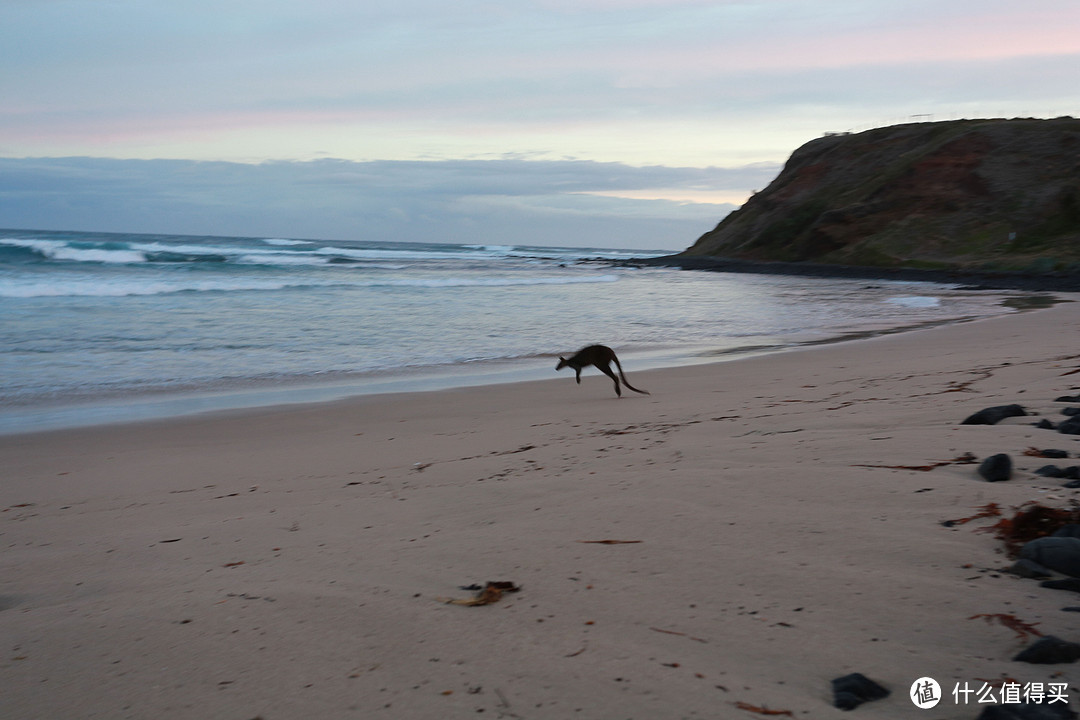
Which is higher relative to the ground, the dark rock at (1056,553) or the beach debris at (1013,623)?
the dark rock at (1056,553)

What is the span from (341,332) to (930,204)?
42.5 metres

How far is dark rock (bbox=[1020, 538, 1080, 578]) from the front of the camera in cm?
219

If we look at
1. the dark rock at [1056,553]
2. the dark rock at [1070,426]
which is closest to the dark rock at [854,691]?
the dark rock at [1056,553]

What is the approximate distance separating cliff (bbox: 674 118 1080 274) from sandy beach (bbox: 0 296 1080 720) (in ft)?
104

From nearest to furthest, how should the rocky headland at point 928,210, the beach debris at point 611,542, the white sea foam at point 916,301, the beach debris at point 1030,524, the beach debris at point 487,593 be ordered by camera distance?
the beach debris at point 487,593 < the beach debris at point 1030,524 < the beach debris at point 611,542 < the white sea foam at point 916,301 < the rocky headland at point 928,210

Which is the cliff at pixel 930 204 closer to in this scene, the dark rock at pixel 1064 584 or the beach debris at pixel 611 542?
the dark rock at pixel 1064 584

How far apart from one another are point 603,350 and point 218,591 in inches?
218

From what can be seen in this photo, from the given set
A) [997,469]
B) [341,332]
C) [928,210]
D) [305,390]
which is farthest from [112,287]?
[928,210]

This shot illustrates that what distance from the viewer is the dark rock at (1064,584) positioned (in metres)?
2.11

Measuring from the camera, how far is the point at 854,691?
1736mm

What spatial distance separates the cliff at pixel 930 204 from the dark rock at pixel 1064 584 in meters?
32.5

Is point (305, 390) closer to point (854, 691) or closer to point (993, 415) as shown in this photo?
point (993, 415)

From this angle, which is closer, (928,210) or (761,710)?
(761,710)

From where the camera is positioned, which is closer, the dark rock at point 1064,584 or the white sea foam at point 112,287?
the dark rock at point 1064,584
